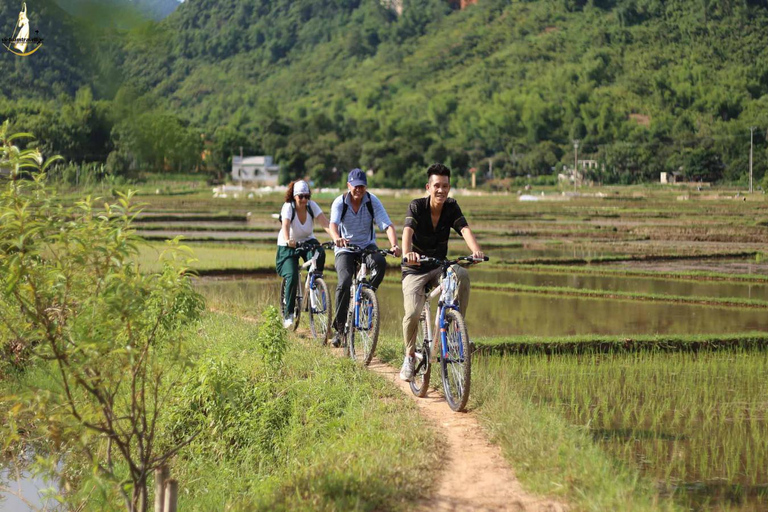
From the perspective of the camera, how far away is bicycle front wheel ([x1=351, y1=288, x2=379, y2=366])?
23.9ft

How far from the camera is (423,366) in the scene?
647 cm

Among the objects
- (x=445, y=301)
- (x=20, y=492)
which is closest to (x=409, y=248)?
(x=445, y=301)

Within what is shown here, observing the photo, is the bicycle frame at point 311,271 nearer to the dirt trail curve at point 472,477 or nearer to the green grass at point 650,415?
the green grass at point 650,415

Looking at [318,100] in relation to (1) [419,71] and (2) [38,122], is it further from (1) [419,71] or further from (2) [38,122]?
(2) [38,122]

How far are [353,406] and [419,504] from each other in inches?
73.4

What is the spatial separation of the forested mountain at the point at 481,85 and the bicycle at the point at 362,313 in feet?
180

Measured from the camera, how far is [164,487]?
14.7ft

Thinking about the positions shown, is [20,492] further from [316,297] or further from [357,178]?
[357,178]

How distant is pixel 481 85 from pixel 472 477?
135 metres

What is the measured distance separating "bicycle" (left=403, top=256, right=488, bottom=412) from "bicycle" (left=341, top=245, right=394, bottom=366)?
99cm

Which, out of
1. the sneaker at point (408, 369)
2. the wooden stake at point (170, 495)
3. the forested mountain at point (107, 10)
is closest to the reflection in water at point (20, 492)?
the wooden stake at point (170, 495)

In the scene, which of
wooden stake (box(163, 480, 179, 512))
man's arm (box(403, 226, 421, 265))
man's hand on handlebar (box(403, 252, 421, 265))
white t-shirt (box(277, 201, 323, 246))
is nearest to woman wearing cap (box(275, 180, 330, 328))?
white t-shirt (box(277, 201, 323, 246))

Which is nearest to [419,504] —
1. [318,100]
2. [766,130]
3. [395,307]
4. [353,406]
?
[353,406]

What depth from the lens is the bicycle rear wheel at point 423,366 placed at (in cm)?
634
